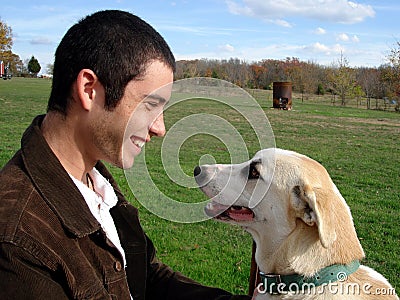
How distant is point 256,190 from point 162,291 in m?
1.02

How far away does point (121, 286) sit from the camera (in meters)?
2.18

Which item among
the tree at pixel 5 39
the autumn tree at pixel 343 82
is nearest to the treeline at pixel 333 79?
the autumn tree at pixel 343 82

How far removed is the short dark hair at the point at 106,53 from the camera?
6.45 feet

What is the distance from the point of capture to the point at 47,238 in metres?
1.81

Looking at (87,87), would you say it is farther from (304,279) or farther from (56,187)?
(304,279)

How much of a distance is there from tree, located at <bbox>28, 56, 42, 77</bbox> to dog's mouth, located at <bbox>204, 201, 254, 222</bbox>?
3894 inches

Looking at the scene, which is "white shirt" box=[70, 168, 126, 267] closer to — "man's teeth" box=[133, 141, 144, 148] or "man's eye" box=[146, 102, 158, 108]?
"man's teeth" box=[133, 141, 144, 148]

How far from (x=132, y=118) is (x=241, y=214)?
61.1 inches

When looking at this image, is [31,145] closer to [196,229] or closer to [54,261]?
[54,261]

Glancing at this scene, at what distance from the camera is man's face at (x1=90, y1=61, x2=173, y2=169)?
2.06m

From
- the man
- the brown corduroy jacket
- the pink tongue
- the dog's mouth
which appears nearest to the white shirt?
the man

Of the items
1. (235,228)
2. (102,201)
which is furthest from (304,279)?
(235,228)

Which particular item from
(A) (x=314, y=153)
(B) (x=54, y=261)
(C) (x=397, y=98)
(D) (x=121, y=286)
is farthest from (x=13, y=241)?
(C) (x=397, y=98)

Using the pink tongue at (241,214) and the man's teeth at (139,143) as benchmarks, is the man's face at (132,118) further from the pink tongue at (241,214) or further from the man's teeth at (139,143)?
the pink tongue at (241,214)
